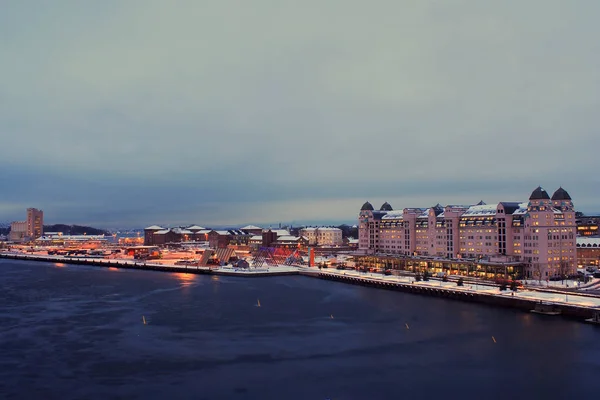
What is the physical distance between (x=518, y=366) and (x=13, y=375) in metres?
23.5

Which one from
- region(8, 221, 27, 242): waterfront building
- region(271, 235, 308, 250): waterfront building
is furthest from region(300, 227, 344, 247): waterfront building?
region(8, 221, 27, 242): waterfront building

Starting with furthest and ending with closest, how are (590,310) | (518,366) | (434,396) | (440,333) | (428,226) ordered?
(428,226) → (590,310) → (440,333) → (518,366) → (434,396)

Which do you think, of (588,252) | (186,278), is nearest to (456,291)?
(588,252)

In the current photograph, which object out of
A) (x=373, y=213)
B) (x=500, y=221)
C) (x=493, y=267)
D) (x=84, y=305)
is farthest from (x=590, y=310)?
(x=373, y=213)

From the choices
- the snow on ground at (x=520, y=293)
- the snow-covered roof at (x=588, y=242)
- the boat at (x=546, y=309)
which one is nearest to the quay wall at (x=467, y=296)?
the boat at (x=546, y=309)

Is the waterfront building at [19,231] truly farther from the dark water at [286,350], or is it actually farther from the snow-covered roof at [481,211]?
the snow-covered roof at [481,211]

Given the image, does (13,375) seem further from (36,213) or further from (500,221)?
(36,213)

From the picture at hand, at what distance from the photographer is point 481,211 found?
59.9 m

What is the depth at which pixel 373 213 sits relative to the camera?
77312 millimetres

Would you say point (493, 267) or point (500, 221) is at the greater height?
point (500, 221)

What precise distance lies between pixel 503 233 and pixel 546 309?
20543 mm

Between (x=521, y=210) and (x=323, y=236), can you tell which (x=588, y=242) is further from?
(x=323, y=236)

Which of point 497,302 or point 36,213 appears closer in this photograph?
point 497,302

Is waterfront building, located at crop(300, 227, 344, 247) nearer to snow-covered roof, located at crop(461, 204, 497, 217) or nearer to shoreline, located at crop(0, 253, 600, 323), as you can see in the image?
shoreline, located at crop(0, 253, 600, 323)
